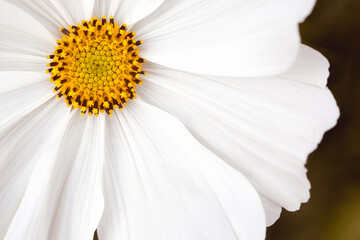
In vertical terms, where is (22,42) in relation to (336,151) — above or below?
above

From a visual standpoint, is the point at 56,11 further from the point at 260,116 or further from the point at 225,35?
the point at 260,116

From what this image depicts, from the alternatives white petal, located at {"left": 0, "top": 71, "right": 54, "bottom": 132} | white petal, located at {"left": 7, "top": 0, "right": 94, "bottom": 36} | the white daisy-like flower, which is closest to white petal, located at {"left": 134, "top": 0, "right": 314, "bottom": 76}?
the white daisy-like flower

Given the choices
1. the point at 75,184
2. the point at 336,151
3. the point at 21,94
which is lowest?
the point at 336,151

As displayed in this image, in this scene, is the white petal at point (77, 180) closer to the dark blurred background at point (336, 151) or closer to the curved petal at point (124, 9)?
the curved petal at point (124, 9)

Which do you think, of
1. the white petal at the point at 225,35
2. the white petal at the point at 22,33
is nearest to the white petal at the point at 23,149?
the white petal at the point at 22,33

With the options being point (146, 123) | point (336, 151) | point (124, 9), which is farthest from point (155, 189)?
point (336, 151)
